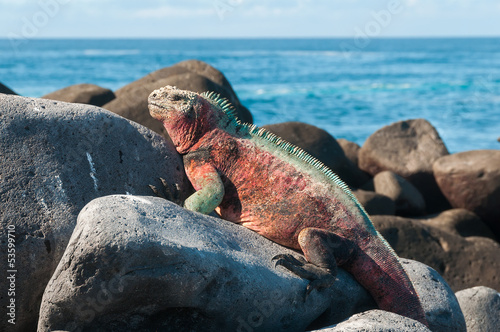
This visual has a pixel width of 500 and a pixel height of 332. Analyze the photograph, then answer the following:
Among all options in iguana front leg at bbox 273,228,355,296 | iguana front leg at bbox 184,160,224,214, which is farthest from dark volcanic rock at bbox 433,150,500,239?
iguana front leg at bbox 184,160,224,214

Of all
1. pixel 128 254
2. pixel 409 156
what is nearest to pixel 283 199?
pixel 128 254

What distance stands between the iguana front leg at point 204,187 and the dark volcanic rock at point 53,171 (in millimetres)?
169

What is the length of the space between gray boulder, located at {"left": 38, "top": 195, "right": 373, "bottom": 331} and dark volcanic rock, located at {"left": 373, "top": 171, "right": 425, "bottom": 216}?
5.42 m

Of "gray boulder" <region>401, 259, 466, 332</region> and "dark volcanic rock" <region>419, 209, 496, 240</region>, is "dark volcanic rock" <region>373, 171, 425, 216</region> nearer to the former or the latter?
"dark volcanic rock" <region>419, 209, 496, 240</region>

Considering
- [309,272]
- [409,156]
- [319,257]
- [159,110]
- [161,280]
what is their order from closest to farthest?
[161,280], [309,272], [319,257], [159,110], [409,156]

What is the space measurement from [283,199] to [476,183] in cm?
569

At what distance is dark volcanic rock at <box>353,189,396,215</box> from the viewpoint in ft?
27.5

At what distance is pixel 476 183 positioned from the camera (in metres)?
9.26

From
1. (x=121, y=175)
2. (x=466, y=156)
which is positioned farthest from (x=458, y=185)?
(x=121, y=175)

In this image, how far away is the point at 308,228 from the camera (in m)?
4.38

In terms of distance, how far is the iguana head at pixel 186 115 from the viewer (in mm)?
4816

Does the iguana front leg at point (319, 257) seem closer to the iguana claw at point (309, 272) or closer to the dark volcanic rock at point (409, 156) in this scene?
the iguana claw at point (309, 272)

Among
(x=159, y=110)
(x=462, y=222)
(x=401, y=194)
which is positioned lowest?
(x=462, y=222)

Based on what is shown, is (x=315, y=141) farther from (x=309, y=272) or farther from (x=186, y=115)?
(x=309, y=272)
